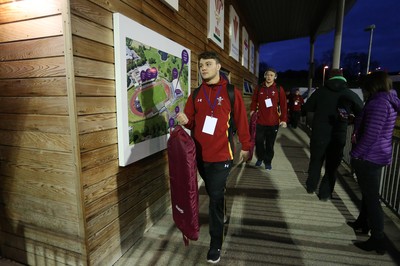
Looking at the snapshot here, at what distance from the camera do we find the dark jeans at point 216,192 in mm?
2318

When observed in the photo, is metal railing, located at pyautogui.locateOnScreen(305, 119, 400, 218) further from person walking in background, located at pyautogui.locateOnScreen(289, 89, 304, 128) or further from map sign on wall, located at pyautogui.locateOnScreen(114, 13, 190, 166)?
person walking in background, located at pyautogui.locateOnScreen(289, 89, 304, 128)

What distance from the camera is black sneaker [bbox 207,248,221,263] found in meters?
2.38

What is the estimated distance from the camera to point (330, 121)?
341 cm

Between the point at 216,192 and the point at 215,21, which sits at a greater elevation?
the point at 215,21

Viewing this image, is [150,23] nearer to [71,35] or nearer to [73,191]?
[71,35]

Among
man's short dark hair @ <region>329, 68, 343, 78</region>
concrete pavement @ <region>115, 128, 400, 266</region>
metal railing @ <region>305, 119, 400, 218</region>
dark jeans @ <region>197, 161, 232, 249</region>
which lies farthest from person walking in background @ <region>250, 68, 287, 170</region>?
dark jeans @ <region>197, 161, 232, 249</region>

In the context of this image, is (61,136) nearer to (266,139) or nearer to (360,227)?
(360,227)

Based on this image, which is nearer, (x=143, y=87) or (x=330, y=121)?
(x=143, y=87)

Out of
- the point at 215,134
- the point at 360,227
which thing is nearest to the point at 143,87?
the point at 215,134

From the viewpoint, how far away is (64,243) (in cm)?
210

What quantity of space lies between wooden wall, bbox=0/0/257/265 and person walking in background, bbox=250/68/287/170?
320 cm

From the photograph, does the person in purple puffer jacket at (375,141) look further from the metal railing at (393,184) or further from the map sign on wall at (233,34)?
the map sign on wall at (233,34)

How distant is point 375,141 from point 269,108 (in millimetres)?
2732

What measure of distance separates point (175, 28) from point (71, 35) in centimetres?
187
